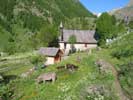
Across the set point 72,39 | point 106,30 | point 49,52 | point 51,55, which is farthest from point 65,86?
point 106,30

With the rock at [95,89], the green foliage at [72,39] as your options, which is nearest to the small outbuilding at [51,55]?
the green foliage at [72,39]

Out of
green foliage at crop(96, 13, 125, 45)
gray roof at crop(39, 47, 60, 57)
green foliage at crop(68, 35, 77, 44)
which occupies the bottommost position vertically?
gray roof at crop(39, 47, 60, 57)

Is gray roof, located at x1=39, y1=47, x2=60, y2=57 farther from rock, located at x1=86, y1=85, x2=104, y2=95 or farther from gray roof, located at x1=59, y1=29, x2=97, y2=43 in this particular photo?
rock, located at x1=86, y1=85, x2=104, y2=95

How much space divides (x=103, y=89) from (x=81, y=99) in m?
4.61

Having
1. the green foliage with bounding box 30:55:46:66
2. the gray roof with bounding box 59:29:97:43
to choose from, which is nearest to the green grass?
the green foliage with bounding box 30:55:46:66

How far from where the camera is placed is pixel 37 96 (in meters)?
38.6

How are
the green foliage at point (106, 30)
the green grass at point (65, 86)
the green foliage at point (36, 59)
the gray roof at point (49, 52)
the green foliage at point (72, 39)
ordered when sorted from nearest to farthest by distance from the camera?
the green grass at point (65, 86), the green foliage at point (36, 59), the gray roof at point (49, 52), the green foliage at point (72, 39), the green foliage at point (106, 30)

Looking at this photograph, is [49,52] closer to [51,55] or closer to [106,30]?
[51,55]

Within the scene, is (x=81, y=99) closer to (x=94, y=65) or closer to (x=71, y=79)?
(x=71, y=79)

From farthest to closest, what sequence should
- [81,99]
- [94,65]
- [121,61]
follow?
[121,61]
[94,65]
[81,99]

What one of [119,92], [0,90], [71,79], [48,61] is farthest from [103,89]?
[48,61]

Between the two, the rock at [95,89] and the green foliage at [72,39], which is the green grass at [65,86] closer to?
the rock at [95,89]

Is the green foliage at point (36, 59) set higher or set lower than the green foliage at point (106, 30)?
lower

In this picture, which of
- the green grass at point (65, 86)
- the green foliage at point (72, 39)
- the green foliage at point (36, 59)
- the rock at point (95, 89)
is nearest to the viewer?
the green grass at point (65, 86)
